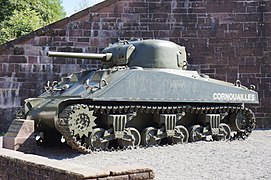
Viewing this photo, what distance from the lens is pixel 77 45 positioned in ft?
58.7

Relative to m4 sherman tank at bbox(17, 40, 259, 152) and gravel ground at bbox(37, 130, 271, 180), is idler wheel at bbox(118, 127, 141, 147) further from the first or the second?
gravel ground at bbox(37, 130, 271, 180)

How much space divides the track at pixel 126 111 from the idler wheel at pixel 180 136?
42cm

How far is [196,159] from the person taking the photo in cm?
917

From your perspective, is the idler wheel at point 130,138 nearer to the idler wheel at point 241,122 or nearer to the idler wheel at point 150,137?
the idler wheel at point 150,137

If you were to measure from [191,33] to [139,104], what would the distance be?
7.88 meters

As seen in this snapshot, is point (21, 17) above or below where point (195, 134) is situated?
above

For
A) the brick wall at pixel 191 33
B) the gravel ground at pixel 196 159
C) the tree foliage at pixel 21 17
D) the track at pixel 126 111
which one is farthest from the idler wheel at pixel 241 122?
the tree foliage at pixel 21 17

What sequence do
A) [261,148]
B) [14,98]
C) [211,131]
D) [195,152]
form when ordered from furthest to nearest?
1. [14,98]
2. [211,131]
3. [261,148]
4. [195,152]

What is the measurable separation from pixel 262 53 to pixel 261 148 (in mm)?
7796

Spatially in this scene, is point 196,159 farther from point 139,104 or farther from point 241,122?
point 241,122

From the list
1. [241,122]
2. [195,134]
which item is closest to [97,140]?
[195,134]

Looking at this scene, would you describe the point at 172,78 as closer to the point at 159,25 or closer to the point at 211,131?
the point at 211,131

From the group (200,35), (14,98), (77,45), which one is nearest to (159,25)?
(200,35)

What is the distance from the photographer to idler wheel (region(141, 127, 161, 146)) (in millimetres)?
10930
